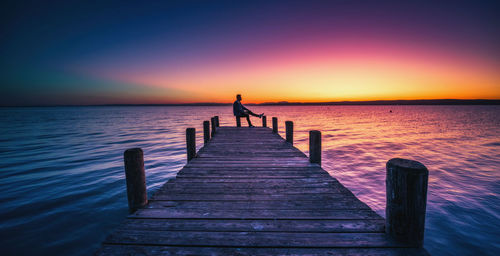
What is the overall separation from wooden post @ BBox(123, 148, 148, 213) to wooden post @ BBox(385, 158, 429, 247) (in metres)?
3.22

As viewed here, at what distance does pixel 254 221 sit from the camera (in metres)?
2.62

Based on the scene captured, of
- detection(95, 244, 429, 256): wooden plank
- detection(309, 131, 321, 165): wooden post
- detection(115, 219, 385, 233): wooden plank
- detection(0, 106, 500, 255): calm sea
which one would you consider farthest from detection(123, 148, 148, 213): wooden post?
detection(309, 131, 321, 165): wooden post

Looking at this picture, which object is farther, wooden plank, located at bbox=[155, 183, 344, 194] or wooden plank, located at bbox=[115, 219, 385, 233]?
wooden plank, located at bbox=[155, 183, 344, 194]

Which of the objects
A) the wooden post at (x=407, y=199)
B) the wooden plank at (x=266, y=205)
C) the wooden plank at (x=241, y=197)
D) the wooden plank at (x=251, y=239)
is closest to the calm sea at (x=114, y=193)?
the wooden plank at (x=241, y=197)

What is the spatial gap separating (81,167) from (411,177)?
11.7 m

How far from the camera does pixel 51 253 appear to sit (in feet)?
13.2

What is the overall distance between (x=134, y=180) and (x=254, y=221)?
1895 mm

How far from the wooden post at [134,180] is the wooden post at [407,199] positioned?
322cm

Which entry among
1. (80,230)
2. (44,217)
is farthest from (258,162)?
(44,217)

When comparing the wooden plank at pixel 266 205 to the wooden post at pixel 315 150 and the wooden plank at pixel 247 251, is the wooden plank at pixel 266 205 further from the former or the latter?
the wooden post at pixel 315 150

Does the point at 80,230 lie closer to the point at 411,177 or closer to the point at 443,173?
the point at 411,177

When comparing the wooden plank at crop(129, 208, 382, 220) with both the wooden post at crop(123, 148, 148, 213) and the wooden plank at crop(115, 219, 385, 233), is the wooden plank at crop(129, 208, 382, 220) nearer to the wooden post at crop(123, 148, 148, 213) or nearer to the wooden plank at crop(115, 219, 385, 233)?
the wooden plank at crop(115, 219, 385, 233)

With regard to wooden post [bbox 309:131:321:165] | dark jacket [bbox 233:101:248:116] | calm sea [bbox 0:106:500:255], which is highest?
dark jacket [bbox 233:101:248:116]

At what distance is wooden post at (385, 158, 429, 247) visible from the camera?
6.79 feet
